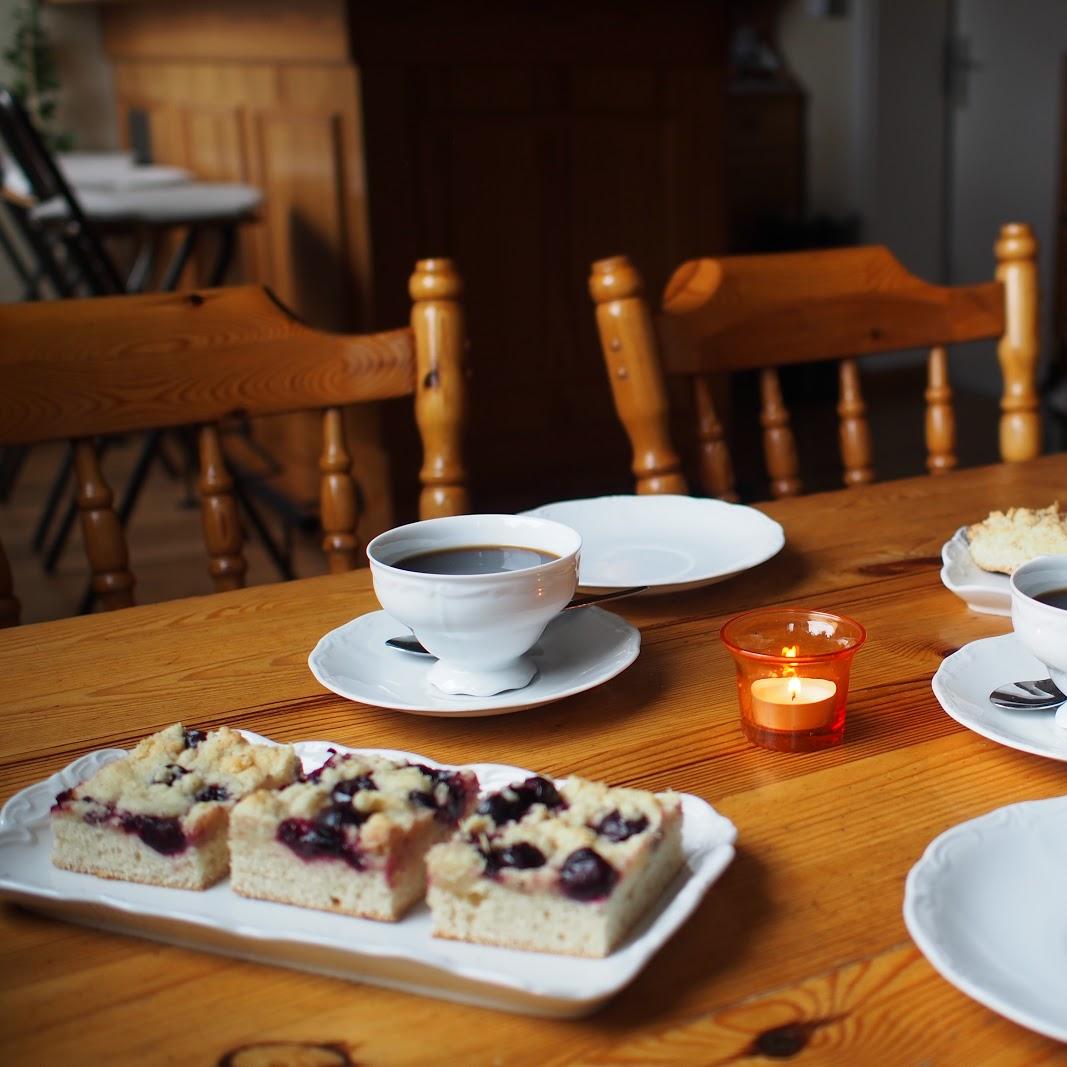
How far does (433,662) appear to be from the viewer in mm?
801

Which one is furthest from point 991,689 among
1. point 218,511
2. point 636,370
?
point 218,511

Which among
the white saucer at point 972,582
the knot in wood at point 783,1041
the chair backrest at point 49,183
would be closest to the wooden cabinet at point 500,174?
the chair backrest at point 49,183

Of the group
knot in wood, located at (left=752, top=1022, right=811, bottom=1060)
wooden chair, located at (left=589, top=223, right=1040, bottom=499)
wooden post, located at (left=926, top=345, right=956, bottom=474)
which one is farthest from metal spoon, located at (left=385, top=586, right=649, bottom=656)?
wooden post, located at (left=926, top=345, right=956, bottom=474)

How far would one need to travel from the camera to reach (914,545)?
1.04m

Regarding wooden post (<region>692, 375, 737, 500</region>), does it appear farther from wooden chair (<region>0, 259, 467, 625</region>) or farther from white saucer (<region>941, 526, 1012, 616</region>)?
white saucer (<region>941, 526, 1012, 616</region>)

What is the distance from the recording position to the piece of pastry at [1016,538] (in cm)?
90

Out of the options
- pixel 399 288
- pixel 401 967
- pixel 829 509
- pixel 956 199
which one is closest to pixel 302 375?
pixel 829 509

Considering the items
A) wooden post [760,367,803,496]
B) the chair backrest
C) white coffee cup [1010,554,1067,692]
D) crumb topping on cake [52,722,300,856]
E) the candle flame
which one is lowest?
wooden post [760,367,803,496]

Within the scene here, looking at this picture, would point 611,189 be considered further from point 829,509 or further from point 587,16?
point 829,509

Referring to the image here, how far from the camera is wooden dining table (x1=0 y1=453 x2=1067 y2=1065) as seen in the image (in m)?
0.48

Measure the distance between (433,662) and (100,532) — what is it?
474 mm

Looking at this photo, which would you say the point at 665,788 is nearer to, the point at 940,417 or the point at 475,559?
the point at 475,559

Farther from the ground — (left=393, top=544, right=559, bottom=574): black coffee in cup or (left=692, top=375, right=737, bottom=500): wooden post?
(left=393, top=544, right=559, bottom=574): black coffee in cup

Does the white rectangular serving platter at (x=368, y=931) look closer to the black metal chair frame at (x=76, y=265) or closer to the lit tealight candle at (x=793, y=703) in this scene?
the lit tealight candle at (x=793, y=703)
